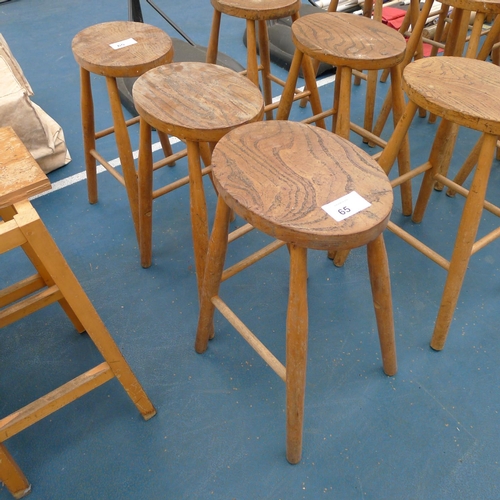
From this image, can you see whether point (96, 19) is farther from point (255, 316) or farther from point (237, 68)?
point (255, 316)

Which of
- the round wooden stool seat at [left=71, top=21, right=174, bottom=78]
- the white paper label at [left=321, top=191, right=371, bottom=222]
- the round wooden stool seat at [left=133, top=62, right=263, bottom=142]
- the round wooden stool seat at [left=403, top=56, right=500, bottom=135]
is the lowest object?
the white paper label at [left=321, top=191, right=371, bottom=222]

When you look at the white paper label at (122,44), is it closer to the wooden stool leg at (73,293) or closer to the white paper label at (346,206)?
the wooden stool leg at (73,293)

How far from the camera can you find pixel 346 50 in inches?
57.1

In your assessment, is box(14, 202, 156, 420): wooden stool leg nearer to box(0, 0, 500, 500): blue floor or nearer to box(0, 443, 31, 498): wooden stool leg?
box(0, 0, 500, 500): blue floor

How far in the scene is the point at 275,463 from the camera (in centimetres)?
124

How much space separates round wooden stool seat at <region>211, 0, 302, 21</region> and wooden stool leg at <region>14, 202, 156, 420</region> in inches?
47.9

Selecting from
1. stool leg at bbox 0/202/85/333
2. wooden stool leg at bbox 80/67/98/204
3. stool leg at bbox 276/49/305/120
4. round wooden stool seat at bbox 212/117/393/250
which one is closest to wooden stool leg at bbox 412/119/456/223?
stool leg at bbox 276/49/305/120

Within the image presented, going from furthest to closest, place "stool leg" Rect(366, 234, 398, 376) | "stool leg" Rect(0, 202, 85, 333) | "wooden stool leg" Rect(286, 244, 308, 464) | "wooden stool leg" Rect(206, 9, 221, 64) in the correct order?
"wooden stool leg" Rect(206, 9, 221, 64) → "stool leg" Rect(0, 202, 85, 333) → "stool leg" Rect(366, 234, 398, 376) → "wooden stool leg" Rect(286, 244, 308, 464)

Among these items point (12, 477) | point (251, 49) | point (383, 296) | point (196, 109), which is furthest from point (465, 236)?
point (12, 477)

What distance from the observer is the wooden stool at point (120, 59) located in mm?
1432

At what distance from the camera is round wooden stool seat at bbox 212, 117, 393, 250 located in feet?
2.77

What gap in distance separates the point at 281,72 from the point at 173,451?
2.49m

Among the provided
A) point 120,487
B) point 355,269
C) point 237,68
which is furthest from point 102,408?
point 237,68

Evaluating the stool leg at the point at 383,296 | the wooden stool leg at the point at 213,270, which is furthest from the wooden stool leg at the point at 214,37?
the stool leg at the point at 383,296
